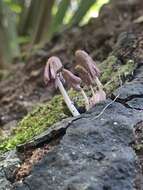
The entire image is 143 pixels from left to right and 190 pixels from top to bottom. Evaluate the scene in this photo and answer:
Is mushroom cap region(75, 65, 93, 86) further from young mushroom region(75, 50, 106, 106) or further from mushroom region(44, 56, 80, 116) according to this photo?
mushroom region(44, 56, 80, 116)

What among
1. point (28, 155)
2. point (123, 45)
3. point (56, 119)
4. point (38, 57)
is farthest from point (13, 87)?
point (28, 155)

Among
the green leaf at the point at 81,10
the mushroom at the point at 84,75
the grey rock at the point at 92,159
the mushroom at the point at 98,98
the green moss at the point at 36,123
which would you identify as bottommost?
the grey rock at the point at 92,159

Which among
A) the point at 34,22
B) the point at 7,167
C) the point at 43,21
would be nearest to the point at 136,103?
the point at 7,167

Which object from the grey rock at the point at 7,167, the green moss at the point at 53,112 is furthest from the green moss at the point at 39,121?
the grey rock at the point at 7,167

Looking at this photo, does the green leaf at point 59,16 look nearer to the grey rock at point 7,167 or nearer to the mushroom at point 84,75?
the mushroom at point 84,75

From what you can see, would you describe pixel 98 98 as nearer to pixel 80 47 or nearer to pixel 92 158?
pixel 92 158

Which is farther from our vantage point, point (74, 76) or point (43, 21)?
point (43, 21)
